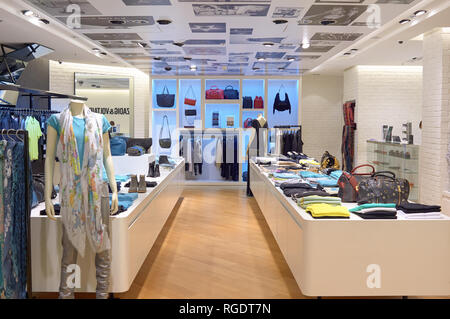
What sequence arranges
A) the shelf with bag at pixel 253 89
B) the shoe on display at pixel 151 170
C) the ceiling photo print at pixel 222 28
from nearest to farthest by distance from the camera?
1. the ceiling photo print at pixel 222 28
2. the shoe on display at pixel 151 170
3. the shelf with bag at pixel 253 89

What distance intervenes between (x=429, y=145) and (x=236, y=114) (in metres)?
4.87

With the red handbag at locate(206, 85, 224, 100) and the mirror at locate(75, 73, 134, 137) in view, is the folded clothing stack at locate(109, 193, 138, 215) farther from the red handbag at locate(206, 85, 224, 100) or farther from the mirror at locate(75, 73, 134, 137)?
the red handbag at locate(206, 85, 224, 100)

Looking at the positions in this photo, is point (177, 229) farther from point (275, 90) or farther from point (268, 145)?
point (275, 90)

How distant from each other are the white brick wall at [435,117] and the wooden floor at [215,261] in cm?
236

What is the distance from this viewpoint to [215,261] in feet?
14.2

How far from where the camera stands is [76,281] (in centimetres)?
308

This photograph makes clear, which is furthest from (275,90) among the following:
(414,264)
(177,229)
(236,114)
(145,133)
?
(414,264)

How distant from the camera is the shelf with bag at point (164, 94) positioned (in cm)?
984

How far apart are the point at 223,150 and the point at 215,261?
18.7 feet

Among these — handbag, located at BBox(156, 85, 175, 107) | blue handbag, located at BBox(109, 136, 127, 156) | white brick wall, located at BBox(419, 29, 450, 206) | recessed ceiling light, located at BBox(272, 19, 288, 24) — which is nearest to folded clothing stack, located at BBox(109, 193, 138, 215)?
blue handbag, located at BBox(109, 136, 127, 156)

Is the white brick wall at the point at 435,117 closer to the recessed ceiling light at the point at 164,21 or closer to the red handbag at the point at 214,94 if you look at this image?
the recessed ceiling light at the point at 164,21

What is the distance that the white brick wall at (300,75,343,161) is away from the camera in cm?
1041

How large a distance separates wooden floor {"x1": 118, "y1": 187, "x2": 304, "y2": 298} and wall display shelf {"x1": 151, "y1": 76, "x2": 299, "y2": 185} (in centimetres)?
328

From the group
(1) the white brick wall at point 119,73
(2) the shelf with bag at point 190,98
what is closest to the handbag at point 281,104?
(2) the shelf with bag at point 190,98
